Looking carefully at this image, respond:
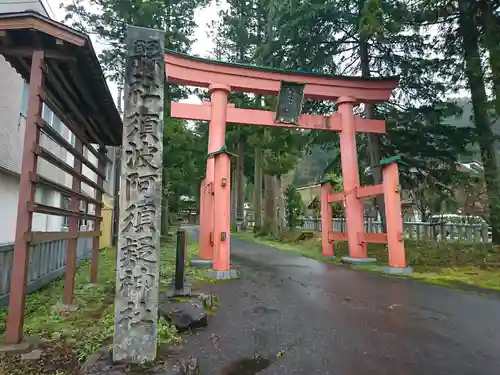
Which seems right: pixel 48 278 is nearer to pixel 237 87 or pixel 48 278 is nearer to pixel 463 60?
pixel 237 87

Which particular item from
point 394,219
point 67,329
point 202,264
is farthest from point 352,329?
point 202,264

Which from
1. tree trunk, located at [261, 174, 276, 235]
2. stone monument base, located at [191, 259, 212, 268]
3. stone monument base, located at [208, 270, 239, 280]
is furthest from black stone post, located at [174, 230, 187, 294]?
tree trunk, located at [261, 174, 276, 235]

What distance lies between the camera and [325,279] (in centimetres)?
804

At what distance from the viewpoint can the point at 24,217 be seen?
3.69 meters

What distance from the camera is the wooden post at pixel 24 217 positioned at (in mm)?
3576

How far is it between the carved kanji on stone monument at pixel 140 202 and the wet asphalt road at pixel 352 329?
0.77 metres

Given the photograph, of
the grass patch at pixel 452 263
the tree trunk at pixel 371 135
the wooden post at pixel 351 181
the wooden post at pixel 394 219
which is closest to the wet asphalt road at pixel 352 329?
the grass patch at pixel 452 263

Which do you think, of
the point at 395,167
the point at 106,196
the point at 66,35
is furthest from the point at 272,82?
the point at 106,196

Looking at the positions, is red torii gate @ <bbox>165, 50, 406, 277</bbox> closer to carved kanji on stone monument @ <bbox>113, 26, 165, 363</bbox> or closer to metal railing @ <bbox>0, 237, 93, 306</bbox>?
metal railing @ <bbox>0, 237, 93, 306</bbox>

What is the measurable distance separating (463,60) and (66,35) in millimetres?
11780

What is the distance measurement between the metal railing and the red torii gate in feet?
11.4

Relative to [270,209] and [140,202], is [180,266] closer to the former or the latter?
[140,202]

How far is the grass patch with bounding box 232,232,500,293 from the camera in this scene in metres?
7.71

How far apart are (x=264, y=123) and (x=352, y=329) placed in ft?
21.7
